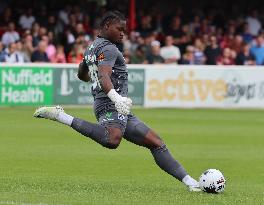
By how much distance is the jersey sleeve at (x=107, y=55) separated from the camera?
984 cm

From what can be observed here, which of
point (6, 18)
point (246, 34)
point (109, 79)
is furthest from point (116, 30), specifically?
point (246, 34)

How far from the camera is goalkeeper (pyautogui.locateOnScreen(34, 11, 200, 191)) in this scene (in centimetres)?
991

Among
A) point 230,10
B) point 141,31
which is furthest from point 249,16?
point 141,31

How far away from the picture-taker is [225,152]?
15344mm

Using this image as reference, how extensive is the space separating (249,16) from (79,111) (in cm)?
1246

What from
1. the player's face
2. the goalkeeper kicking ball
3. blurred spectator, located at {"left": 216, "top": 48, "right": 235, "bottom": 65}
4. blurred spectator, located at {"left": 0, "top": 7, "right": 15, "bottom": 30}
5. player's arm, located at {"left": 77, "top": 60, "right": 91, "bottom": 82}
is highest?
the player's face

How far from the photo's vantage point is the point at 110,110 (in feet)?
33.1

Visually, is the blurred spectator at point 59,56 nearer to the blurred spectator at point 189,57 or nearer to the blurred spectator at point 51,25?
the blurred spectator at point 51,25

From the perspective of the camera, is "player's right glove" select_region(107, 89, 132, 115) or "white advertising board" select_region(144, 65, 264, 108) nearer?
"player's right glove" select_region(107, 89, 132, 115)

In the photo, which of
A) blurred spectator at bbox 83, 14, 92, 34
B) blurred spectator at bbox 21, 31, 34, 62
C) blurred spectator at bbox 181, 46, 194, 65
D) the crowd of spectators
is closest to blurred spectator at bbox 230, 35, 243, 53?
the crowd of spectators

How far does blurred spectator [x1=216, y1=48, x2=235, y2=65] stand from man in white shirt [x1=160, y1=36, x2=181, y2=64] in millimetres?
1261

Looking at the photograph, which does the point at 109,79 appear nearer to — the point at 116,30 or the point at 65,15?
the point at 116,30

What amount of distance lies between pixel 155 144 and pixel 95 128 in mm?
692

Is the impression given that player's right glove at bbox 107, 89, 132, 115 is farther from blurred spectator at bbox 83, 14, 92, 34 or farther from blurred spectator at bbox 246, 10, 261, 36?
blurred spectator at bbox 246, 10, 261, 36
